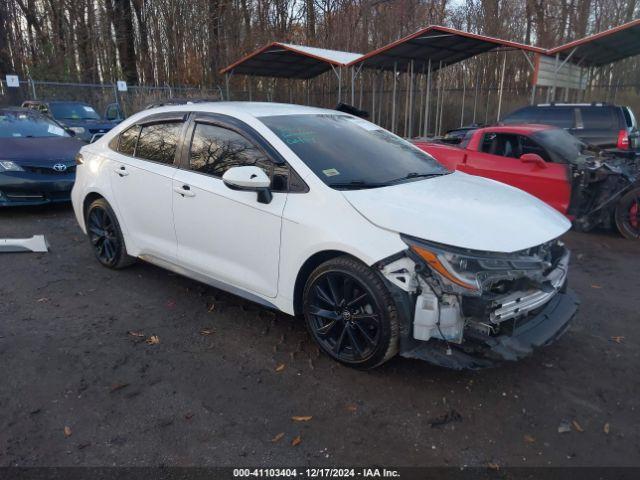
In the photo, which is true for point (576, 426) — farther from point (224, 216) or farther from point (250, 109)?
point (250, 109)

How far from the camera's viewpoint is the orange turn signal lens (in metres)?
2.88

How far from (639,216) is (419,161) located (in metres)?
4.07

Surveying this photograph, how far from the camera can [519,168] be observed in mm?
7219

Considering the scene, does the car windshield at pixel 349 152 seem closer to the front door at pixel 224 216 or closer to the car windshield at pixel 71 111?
the front door at pixel 224 216

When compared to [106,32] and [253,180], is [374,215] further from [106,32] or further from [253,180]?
[106,32]

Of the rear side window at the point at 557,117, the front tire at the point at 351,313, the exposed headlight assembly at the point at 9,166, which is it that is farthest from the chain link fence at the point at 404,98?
the front tire at the point at 351,313

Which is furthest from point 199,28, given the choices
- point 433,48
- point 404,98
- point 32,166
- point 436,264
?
point 436,264

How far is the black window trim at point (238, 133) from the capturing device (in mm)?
3533

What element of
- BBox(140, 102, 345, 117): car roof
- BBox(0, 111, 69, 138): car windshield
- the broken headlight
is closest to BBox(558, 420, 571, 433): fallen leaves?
the broken headlight

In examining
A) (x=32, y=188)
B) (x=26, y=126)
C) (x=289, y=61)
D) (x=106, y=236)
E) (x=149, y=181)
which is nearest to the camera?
(x=149, y=181)

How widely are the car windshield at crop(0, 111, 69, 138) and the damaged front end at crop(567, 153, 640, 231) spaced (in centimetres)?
828

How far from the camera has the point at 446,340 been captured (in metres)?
2.96

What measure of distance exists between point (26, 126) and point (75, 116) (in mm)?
7313

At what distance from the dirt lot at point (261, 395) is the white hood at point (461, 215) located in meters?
0.95
